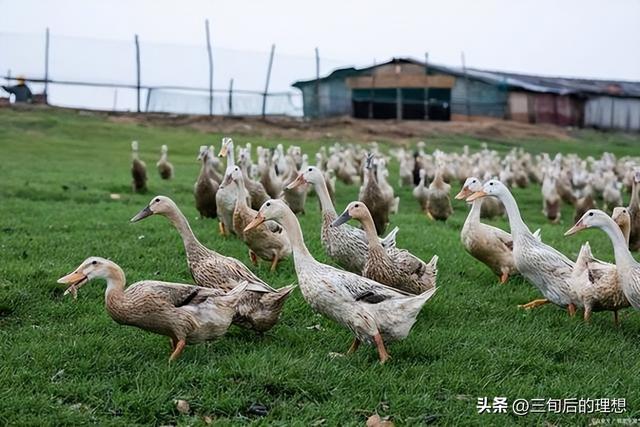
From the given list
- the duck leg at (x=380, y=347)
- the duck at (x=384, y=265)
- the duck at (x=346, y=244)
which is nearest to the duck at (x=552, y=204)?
the duck at (x=346, y=244)

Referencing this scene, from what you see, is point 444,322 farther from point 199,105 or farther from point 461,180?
point 199,105

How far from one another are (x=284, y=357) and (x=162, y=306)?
927 mm

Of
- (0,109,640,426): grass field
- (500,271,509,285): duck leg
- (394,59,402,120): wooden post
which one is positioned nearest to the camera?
(0,109,640,426): grass field

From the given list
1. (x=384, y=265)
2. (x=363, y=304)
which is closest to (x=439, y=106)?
(x=384, y=265)

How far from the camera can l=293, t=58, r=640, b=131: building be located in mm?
39688

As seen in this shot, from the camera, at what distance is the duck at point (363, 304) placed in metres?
5.39

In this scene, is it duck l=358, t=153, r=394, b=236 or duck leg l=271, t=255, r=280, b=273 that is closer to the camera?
duck leg l=271, t=255, r=280, b=273

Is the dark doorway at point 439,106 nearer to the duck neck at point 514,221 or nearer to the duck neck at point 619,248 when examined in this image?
the duck neck at point 514,221

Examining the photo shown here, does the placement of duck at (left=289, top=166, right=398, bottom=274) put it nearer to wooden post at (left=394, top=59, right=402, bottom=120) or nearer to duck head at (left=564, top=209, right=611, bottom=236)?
duck head at (left=564, top=209, right=611, bottom=236)

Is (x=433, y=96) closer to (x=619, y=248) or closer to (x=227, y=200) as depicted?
(x=227, y=200)

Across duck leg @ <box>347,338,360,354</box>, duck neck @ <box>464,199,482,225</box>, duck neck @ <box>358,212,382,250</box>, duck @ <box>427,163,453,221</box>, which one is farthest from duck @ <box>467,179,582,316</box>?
duck @ <box>427,163,453,221</box>

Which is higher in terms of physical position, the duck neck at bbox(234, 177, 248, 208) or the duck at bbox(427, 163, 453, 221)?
the duck neck at bbox(234, 177, 248, 208)

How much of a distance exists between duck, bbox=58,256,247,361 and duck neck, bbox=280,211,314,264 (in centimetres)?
71

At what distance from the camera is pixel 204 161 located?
38.1ft
